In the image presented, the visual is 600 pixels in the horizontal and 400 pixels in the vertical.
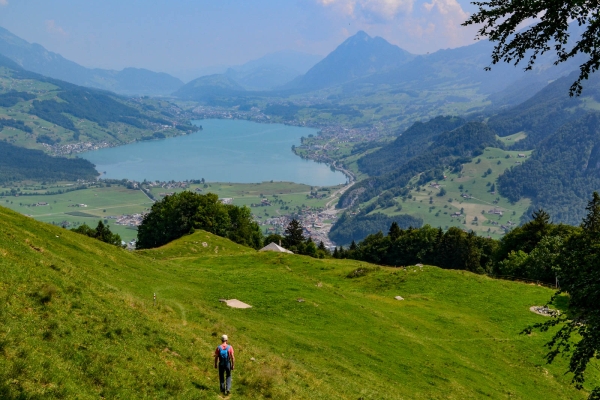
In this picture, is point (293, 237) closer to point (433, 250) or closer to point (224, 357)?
point (433, 250)

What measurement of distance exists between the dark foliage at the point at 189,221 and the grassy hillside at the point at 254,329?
3311 centimetres

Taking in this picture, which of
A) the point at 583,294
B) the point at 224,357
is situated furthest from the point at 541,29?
the point at 224,357

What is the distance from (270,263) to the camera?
62875 mm

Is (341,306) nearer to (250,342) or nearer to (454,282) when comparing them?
(250,342)

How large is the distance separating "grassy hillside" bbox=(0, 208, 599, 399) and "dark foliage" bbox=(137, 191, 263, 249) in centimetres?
3311

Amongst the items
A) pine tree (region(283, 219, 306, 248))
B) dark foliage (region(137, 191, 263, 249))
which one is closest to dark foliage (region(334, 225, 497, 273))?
pine tree (region(283, 219, 306, 248))

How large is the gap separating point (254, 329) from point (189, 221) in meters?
65.4

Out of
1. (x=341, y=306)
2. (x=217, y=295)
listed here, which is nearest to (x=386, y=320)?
(x=341, y=306)

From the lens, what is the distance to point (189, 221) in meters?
93.5

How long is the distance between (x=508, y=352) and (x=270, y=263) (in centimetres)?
3313

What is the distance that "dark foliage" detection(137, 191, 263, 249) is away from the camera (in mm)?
93500

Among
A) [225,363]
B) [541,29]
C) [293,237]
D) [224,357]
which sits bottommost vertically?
[293,237]

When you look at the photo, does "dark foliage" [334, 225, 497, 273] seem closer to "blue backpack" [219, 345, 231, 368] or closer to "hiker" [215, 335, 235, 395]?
"hiker" [215, 335, 235, 395]

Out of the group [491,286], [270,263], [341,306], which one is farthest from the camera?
[270,263]
